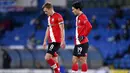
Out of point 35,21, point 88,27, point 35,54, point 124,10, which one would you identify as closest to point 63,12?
point 35,21

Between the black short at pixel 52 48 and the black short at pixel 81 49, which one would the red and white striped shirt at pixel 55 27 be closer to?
the black short at pixel 52 48

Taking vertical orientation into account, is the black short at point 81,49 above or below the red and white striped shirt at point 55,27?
below

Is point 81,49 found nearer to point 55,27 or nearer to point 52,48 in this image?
point 52,48

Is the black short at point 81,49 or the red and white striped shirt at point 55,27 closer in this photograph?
the black short at point 81,49

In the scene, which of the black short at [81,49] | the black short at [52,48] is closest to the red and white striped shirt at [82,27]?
the black short at [81,49]

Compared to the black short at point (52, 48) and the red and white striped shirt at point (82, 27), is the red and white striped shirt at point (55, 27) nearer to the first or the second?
the black short at point (52, 48)

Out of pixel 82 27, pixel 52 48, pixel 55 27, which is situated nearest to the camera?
pixel 82 27

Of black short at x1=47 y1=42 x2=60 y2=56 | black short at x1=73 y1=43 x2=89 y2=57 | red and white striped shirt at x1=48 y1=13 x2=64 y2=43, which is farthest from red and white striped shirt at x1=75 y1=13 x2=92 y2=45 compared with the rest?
black short at x1=47 y1=42 x2=60 y2=56

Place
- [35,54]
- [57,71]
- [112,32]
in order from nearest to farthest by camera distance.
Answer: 1. [57,71]
2. [35,54]
3. [112,32]

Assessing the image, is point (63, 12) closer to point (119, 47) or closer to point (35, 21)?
point (35, 21)

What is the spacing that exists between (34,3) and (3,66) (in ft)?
19.8

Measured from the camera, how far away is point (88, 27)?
1335cm

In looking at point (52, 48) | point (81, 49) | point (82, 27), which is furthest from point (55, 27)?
point (81, 49)

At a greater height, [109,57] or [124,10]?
[124,10]
